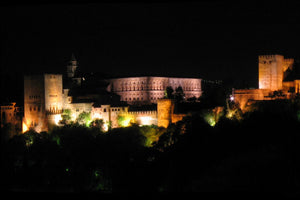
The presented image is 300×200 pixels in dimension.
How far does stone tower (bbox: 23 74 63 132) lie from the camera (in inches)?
1580

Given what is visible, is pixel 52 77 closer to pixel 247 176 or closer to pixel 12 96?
pixel 12 96

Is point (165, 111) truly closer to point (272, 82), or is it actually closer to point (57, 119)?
point (272, 82)

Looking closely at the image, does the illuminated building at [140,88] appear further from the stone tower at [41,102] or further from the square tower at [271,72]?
the square tower at [271,72]

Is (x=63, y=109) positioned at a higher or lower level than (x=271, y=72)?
lower

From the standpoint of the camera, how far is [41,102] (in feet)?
134

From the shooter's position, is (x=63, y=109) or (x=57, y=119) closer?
(x=57, y=119)

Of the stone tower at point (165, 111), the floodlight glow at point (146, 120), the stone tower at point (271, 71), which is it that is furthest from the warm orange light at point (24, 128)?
the stone tower at point (271, 71)

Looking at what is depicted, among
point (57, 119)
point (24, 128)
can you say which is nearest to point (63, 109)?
point (57, 119)

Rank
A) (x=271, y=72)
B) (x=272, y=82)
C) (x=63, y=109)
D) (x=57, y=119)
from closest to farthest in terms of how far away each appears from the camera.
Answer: (x=272, y=82), (x=271, y=72), (x=57, y=119), (x=63, y=109)

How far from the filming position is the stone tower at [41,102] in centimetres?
4012

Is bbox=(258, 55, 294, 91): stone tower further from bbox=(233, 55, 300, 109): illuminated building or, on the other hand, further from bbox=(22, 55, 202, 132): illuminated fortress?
bbox=(22, 55, 202, 132): illuminated fortress

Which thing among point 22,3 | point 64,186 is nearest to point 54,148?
point 64,186

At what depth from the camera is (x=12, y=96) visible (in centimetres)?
5006

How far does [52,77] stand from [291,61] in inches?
Answer: 1028
